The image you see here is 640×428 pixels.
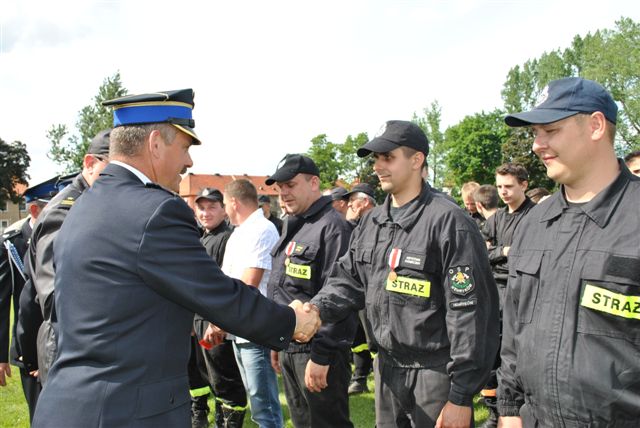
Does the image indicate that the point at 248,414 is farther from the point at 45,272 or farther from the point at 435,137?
the point at 435,137

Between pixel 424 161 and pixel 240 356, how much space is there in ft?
9.06

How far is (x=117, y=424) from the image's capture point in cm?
219

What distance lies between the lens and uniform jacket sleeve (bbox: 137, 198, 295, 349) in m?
2.28

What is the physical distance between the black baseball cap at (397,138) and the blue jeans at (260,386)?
7.86ft

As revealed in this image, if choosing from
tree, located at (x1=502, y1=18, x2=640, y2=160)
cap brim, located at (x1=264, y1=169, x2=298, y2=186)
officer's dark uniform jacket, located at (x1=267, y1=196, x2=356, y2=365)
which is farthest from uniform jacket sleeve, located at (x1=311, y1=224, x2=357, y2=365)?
tree, located at (x1=502, y1=18, x2=640, y2=160)

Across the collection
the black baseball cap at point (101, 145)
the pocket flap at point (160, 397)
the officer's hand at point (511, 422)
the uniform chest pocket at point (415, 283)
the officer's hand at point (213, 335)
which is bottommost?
the officer's hand at point (213, 335)

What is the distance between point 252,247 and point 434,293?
95.5 inches

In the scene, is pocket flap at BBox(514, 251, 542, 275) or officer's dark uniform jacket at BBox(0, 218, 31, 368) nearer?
pocket flap at BBox(514, 251, 542, 275)

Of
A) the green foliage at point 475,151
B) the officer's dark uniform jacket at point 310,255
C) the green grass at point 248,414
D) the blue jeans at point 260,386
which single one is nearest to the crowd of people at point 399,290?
the officer's dark uniform jacket at point 310,255

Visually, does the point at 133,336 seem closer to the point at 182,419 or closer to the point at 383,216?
the point at 182,419

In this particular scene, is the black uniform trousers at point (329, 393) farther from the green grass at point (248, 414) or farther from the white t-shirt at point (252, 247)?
the green grass at point (248, 414)

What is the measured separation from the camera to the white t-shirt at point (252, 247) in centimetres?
511

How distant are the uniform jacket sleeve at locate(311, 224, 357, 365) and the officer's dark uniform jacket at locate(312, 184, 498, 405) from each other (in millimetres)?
594

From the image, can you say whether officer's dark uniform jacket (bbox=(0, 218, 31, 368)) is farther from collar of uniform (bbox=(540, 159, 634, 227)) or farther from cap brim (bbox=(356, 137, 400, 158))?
collar of uniform (bbox=(540, 159, 634, 227))
